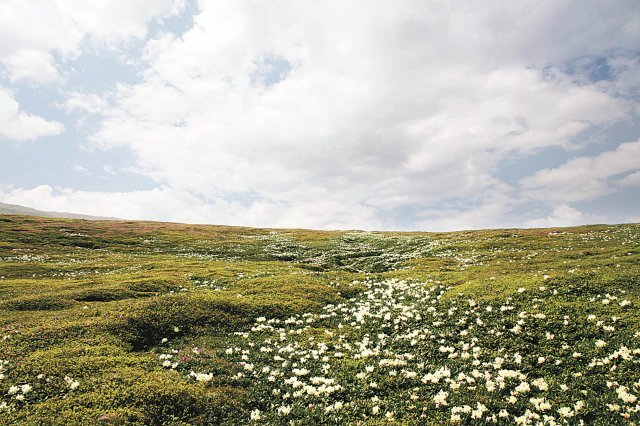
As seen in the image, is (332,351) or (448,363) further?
(332,351)

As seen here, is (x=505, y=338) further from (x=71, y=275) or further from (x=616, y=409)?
(x=71, y=275)

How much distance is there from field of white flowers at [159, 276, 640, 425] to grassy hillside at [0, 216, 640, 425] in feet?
0.27

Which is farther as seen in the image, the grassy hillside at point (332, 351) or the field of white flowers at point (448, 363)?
the grassy hillside at point (332, 351)

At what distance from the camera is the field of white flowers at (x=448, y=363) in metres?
12.9

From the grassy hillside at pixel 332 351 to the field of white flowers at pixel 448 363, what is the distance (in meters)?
0.08

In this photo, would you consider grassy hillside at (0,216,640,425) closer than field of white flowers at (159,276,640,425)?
No

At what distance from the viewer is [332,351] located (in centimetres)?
1975

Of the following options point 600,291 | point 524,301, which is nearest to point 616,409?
point 524,301

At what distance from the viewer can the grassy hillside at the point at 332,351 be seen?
1326 cm

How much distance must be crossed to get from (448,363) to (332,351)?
622 cm

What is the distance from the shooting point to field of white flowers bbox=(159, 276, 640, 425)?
12883 mm

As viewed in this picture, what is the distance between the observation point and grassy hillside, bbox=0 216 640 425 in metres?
13.3

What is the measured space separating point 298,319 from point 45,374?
14820 mm

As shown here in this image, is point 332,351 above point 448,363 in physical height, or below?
below
